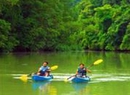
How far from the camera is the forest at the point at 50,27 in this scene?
5712cm

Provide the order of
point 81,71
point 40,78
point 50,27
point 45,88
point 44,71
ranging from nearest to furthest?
point 45,88 → point 40,78 → point 81,71 → point 44,71 → point 50,27

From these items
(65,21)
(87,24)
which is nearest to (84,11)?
(87,24)

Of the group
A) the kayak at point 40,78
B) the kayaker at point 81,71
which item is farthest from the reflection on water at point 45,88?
the kayaker at point 81,71

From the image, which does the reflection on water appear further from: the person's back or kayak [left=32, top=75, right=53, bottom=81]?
the person's back

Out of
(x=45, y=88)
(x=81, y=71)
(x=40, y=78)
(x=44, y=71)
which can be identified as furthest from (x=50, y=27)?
(x=45, y=88)

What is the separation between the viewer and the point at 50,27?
211ft

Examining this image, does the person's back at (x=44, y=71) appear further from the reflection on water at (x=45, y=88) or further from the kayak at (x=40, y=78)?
the reflection on water at (x=45, y=88)

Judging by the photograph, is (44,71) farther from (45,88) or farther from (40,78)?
(45,88)

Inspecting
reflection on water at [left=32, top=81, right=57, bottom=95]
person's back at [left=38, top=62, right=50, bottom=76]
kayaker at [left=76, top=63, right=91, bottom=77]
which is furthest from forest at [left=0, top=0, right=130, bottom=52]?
reflection on water at [left=32, top=81, right=57, bottom=95]

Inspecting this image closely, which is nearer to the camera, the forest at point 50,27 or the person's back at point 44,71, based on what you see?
the person's back at point 44,71

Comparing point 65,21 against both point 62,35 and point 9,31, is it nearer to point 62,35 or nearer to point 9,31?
point 62,35

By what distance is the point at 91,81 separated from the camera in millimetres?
24094

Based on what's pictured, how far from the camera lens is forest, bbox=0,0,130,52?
5712 centimetres

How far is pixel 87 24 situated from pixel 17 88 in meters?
77.1
